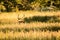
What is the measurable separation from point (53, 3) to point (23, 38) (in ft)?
85.1

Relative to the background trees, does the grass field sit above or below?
above

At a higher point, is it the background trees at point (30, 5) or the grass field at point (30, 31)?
the grass field at point (30, 31)

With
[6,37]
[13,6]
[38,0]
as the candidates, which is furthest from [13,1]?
[6,37]

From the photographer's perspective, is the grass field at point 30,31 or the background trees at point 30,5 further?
the background trees at point 30,5

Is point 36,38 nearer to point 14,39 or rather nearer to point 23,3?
point 14,39

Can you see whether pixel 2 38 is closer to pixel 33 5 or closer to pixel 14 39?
pixel 14 39

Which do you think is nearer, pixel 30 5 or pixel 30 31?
pixel 30 31

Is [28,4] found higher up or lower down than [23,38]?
lower down

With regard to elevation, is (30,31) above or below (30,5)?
above

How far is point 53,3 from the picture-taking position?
34.3 meters

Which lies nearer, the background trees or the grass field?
the grass field

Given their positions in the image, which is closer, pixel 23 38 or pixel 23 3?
pixel 23 38

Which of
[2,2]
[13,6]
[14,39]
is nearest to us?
[14,39]

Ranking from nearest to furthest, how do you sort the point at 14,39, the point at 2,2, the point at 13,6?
the point at 14,39 → the point at 2,2 → the point at 13,6
